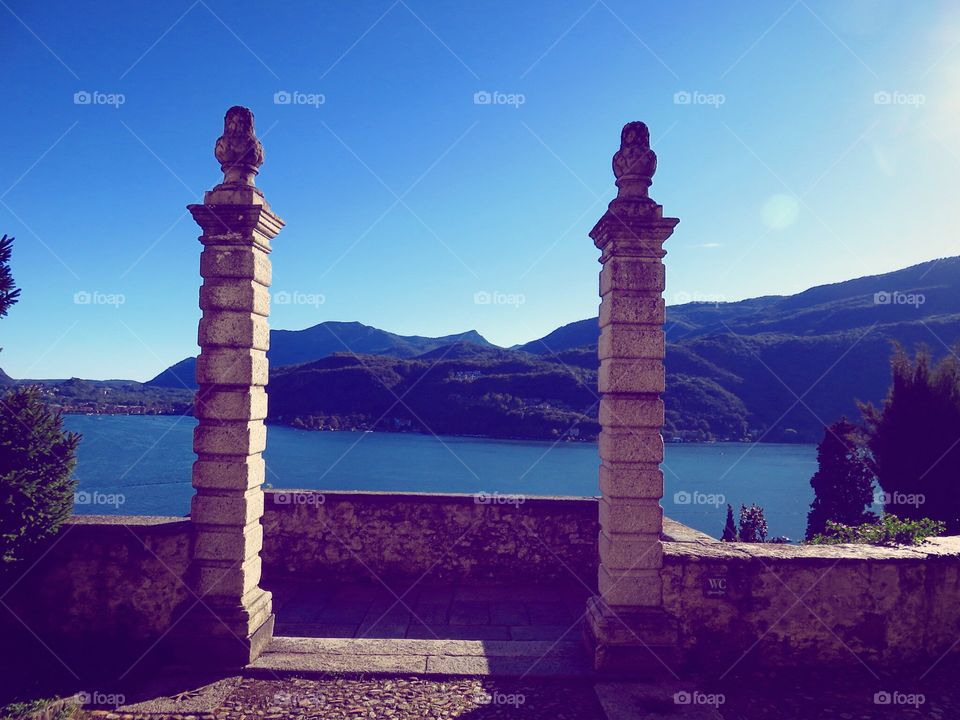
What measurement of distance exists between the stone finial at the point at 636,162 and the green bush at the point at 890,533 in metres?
4.34

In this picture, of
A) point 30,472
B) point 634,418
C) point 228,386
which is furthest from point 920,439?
point 30,472

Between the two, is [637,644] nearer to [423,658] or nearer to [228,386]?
[423,658]

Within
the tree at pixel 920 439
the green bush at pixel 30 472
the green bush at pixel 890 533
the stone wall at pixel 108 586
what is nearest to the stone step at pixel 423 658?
the stone wall at pixel 108 586

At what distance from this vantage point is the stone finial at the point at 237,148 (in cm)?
492

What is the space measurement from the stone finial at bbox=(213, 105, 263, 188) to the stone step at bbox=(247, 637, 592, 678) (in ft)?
14.0

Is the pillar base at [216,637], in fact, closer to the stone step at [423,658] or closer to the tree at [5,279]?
the stone step at [423,658]

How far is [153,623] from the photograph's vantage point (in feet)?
15.6

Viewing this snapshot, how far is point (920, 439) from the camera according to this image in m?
14.5

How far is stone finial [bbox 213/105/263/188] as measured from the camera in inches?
194

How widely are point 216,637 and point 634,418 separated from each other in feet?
13.6

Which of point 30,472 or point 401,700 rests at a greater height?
point 30,472

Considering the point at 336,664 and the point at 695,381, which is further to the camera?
the point at 695,381

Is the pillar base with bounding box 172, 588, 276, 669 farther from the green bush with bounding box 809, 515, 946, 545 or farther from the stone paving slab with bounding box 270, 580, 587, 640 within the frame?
the green bush with bounding box 809, 515, 946, 545

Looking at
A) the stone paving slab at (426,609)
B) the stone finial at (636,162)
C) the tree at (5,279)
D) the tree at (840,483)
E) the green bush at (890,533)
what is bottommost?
the tree at (840,483)
